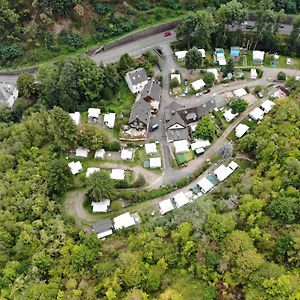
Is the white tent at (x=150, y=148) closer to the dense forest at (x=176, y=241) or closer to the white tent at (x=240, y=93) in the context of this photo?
the dense forest at (x=176, y=241)

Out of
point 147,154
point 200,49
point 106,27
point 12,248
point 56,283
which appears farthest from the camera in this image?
point 106,27

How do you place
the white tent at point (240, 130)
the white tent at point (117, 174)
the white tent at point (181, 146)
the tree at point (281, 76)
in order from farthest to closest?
the tree at point (281, 76), the white tent at point (240, 130), the white tent at point (181, 146), the white tent at point (117, 174)

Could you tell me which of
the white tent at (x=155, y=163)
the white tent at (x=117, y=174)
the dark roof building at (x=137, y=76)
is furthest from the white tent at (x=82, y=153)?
the dark roof building at (x=137, y=76)

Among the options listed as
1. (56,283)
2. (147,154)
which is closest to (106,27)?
(147,154)

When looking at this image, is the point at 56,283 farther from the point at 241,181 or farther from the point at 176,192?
the point at 241,181

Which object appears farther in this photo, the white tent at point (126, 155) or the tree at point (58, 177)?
the white tent at point (126, 155)

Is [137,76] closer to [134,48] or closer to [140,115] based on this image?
[140,115]
